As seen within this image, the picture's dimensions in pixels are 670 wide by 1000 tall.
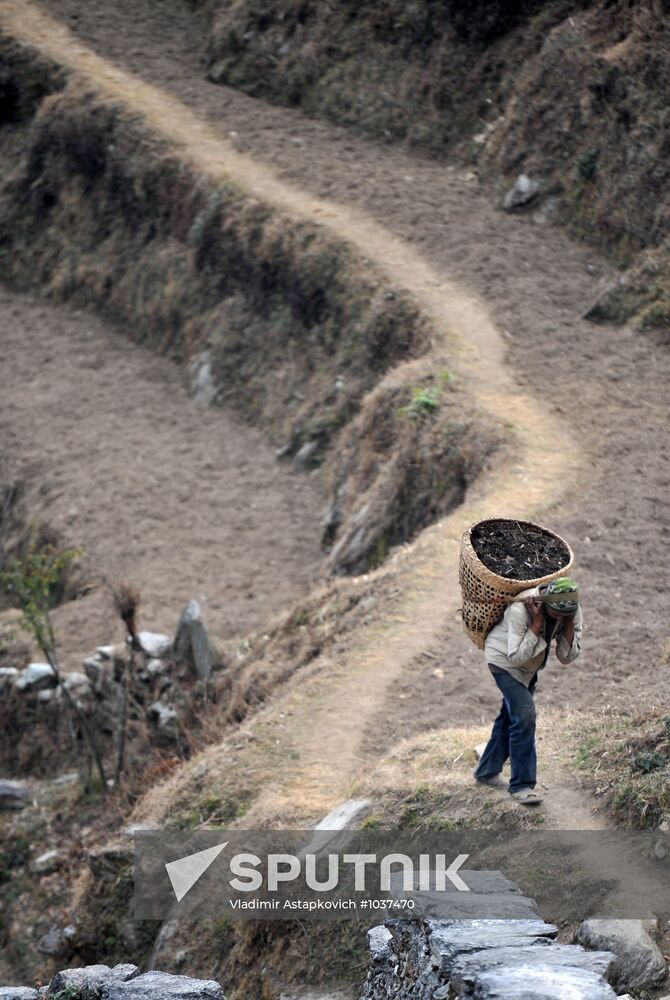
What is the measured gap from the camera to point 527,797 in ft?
24.9

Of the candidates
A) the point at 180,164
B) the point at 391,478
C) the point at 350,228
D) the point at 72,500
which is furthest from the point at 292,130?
the point at 391,478

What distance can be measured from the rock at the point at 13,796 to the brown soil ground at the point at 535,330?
22.2ft

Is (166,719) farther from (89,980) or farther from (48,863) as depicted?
(89,980)

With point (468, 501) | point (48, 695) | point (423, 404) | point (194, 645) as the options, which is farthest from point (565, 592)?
point (48, 695)

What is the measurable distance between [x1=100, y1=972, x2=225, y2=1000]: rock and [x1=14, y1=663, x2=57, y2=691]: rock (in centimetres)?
970

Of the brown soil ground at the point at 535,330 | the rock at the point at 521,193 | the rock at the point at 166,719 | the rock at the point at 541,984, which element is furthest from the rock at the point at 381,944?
the rock at the point at 521,193

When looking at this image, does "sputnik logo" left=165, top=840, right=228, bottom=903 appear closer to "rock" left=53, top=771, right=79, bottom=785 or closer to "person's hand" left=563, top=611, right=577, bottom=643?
"person's hand" left=563, top=611, right=577, bottom=643

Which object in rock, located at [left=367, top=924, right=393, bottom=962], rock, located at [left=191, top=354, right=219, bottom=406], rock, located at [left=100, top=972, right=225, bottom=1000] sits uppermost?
rock, located at [left=367, top=924, right=393, bottom=962]

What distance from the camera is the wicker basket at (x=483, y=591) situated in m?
7.25

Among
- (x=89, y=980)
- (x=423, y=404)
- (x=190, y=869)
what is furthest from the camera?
(x=423, y=404)

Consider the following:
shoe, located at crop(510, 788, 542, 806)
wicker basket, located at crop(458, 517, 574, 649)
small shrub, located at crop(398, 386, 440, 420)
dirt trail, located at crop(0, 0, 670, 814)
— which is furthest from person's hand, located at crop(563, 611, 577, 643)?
small shrub, located at crop(398, 386, 440, 420)

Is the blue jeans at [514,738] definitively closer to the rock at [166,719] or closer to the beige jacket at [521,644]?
the beige jacket at [521,644]

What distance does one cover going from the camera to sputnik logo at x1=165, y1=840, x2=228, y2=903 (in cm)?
948

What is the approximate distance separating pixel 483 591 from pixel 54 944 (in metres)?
6.63
